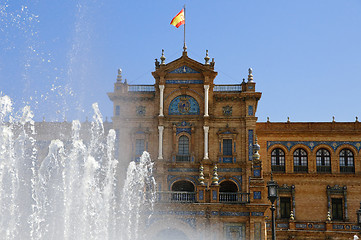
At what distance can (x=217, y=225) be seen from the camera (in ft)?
96.2

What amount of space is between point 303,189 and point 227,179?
7.33 metres

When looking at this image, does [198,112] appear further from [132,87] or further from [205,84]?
[132,87]

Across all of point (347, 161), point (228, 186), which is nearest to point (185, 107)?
point (228, 186)

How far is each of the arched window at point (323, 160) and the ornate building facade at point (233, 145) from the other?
0.08m

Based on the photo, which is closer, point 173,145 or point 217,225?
point 217,225

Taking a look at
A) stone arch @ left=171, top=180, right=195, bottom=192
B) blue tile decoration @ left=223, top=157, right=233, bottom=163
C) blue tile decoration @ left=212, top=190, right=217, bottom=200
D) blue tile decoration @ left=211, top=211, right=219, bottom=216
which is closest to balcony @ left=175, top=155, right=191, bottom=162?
stone arch @ left=171, top=180, right=195, bottom=192

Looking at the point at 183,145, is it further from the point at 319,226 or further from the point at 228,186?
the point at 319,226

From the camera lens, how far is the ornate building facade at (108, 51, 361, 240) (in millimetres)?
39719

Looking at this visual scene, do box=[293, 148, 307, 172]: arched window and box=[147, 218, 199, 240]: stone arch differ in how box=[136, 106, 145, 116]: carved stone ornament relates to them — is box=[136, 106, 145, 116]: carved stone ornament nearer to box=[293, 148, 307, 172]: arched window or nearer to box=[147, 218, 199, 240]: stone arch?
box=[147, 218, 199, 240]: stone arch

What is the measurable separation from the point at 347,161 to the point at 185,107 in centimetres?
1481

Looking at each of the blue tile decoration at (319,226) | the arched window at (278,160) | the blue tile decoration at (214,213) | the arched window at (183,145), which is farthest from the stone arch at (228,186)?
the blue tile decoration at (214,213)

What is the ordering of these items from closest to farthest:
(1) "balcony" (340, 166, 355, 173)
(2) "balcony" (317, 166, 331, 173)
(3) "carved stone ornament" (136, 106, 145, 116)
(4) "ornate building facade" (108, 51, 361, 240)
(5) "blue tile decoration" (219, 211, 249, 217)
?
(5) "blue tile decoration" (219, 211, 249, 217)
(4) "ornate building facade" (108, 51, 361, 240)
(3) "carved stone ornament" (136, 106, 145, 116)
(1) "balcony" (340, 166, 355, 173)
(2) "balcony" (317, 166, 331, 173)

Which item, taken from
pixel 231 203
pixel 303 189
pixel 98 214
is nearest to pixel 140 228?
pixel 98 214

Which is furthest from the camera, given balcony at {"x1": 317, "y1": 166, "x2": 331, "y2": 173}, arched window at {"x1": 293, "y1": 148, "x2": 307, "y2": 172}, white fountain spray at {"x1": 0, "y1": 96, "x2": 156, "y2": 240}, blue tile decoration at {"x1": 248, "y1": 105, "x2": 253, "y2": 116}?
arched window at {"x1": 293, "y1": 148, "x2": 307, "y2": 172}
